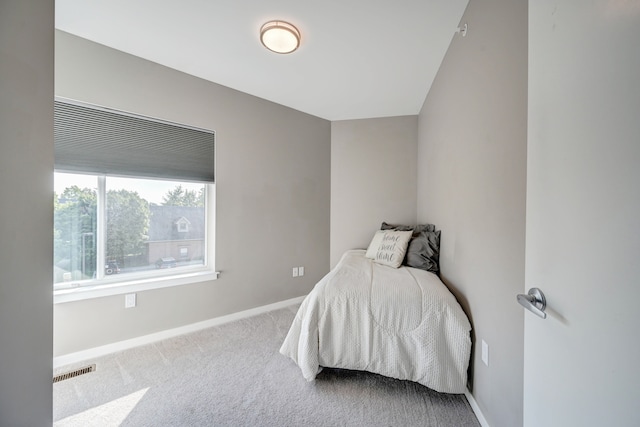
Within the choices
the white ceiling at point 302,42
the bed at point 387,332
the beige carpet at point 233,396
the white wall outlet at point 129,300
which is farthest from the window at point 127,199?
the bed at point 387,332

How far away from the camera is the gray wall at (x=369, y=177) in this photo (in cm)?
323

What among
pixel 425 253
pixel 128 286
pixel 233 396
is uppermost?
pixel 425 253

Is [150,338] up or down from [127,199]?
down

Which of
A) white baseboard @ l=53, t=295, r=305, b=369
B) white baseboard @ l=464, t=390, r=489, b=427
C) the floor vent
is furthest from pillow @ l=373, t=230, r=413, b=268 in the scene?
the floor vent

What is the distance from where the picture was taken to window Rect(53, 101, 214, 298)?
1874mm

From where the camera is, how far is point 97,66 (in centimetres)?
191

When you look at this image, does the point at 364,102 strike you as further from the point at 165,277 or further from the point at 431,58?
the point at 165,277

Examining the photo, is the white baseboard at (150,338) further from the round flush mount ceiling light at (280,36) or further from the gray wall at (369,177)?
the round flush mount ceiling light at (280,36)

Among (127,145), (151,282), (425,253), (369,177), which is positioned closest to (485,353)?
(425,253)

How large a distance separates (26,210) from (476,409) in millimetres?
2219

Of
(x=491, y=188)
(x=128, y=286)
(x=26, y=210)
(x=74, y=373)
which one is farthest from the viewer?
(x=128, y=286)

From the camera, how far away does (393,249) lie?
2.30 meters

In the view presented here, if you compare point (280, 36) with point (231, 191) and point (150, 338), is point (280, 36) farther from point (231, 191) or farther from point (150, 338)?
point (150, 338)

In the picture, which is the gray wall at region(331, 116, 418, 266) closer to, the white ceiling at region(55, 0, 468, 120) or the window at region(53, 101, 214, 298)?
the white ceiling at region(55, 0, 468, 120)
